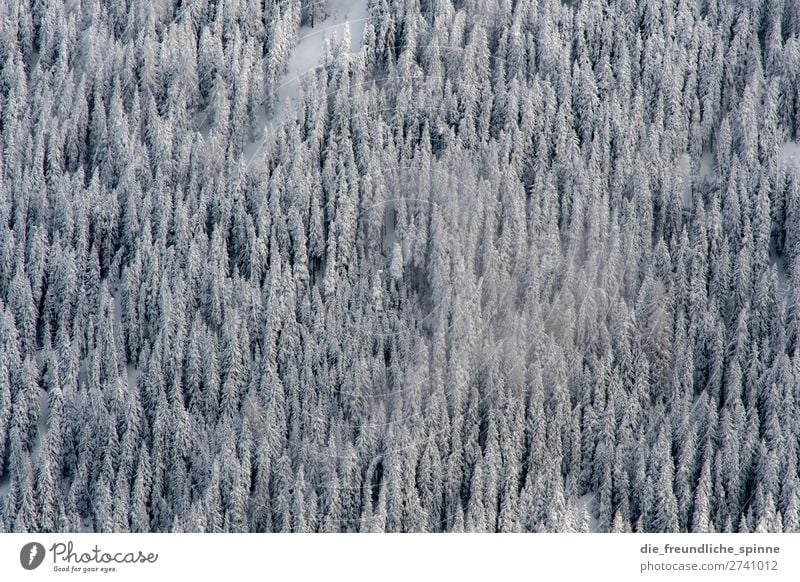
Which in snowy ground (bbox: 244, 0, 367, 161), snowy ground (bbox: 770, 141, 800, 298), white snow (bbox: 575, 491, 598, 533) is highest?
snowy ground (bbox: 244, 0, 367, 161)

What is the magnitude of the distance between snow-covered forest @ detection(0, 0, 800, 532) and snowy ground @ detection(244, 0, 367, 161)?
498 mm

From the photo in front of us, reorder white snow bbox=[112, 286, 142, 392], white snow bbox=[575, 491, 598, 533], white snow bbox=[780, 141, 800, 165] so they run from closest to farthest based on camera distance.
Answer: white snow bbox=[575, 491, 598, 533], white snow bbox=[112, 286, 142, 392], white snow bbox=[780, 141, 800, 165]

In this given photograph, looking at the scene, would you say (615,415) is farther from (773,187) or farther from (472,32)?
(472,32)

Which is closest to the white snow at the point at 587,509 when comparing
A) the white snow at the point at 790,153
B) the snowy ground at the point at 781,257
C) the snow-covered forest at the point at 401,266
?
the snow-covered forest at the point at 401,266

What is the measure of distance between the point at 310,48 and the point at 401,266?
A: 3522cm

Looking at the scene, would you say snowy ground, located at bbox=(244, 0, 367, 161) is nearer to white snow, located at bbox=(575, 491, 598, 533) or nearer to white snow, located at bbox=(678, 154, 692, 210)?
white snow, located at bbox=(678, 154, 692, 210)

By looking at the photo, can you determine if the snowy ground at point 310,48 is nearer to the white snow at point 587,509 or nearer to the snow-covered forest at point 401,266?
the snow-covered forest at point 401,266

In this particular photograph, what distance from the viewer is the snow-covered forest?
149 m

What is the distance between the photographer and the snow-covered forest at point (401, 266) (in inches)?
5861

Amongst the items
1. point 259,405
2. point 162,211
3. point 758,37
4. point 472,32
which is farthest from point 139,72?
point 758,37

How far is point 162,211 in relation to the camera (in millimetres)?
172250

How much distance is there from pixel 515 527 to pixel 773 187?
164 ft

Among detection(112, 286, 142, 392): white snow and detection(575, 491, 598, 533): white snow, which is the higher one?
detection(112, 286, 142, 392): white snow

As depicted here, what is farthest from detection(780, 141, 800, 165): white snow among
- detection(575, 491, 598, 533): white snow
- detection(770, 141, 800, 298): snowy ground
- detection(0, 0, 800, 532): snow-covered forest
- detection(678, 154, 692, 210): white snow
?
detection(575, 491, 598, 533): white snow
